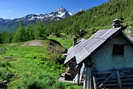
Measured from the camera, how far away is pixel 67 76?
25.0 meters

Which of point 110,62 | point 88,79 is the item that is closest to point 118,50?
Result: point 110,62

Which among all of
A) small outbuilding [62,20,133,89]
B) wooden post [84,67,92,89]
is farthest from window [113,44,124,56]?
wooden post [84,67,92,89]

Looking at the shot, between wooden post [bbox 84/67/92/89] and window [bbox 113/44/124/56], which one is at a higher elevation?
window [bbox 113/44/124/56]

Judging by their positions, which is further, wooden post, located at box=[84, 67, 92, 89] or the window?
the window

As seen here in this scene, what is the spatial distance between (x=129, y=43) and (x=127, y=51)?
Result: 0.92 m

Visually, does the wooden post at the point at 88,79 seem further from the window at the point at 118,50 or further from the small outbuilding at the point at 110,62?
the window at the point at 118,50

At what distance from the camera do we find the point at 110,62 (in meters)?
20.8

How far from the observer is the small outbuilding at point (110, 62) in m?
19.9

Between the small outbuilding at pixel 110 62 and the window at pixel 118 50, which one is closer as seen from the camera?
the small outbuilding at pixel 110 62

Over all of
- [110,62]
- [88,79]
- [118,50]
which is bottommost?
[88,79]

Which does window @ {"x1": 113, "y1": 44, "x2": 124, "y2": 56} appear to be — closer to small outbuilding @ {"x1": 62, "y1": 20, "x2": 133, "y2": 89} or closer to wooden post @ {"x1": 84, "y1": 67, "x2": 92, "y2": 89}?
small outbuilding @ {"x1": 62, "y1": 20, "x2": 133, "y2": 89}

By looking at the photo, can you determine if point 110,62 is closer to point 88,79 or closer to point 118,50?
point 118,50

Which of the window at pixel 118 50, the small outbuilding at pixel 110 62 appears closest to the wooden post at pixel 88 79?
the small outbuilding at pixel 110 62

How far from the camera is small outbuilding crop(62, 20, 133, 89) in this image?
19.9 metres
